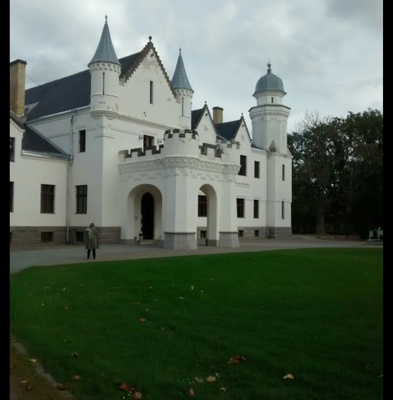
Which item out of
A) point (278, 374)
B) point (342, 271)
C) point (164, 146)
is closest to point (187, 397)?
point (278, 374)

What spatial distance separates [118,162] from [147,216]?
16.9 ft

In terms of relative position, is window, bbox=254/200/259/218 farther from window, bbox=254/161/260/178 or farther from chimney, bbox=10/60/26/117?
chimney, bbox=10/60/26/117

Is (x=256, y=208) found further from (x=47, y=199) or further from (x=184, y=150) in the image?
(x=47, y=199)

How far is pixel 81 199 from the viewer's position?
34.4 m

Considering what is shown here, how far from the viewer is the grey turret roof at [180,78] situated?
128 feet

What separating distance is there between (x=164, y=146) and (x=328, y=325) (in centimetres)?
Answer: 2225

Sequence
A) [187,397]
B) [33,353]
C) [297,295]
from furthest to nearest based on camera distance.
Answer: [297,295] → [33,353] → [187,397]

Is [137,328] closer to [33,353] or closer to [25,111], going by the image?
[33,353]

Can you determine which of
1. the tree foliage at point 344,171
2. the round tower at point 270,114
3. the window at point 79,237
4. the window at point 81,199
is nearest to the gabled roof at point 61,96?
the window at point 81,199

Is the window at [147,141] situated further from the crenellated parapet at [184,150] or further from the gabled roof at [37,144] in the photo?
the gabled roof at [37,144]

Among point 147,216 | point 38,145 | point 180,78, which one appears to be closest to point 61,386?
point 147,216

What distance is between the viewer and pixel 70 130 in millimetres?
34875

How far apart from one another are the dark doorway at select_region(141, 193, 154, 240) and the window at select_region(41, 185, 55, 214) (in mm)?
6557

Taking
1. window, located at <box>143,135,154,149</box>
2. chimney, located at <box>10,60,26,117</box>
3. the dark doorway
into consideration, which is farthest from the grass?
chimney, located at <box>10,60,26,117</box>
